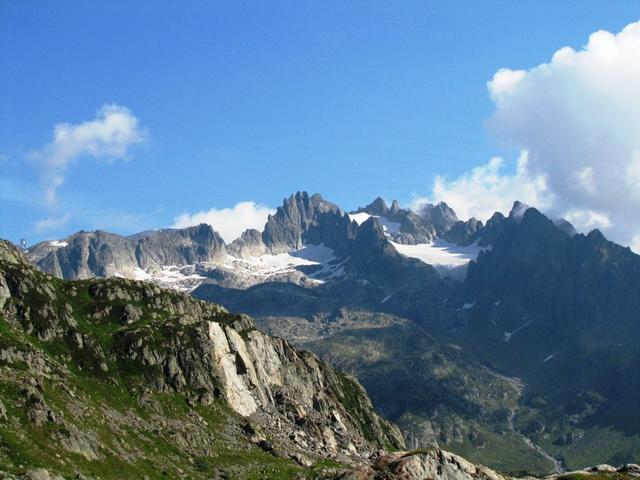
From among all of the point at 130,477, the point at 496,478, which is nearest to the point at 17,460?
the point at 130,477

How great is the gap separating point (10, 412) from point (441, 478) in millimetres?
76983

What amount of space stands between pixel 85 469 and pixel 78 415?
24698 mm

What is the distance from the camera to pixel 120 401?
631 feet

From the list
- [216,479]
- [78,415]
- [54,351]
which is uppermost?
[54,351]

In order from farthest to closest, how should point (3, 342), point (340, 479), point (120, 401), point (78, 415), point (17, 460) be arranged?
1. point (120, 401)
2. point (3, 342)
3. point (78, 415)
4. point (17, 460)
5. point (340, 479)

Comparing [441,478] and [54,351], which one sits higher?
[54,351]

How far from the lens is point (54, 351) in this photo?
198250 millimetres

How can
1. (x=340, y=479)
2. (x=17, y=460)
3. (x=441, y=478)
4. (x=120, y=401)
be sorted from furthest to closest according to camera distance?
1. (x=120, y=401)
2. (x=17, y=460)
3. (x=441, y=478)
4. (x=340, y=479)

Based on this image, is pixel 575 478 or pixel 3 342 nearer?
pixel 575 478

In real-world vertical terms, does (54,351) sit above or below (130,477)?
above

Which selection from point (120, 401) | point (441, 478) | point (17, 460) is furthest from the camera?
point (120, 401)

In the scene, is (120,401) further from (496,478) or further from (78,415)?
(496,478)

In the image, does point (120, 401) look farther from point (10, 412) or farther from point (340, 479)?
point (340, 479)

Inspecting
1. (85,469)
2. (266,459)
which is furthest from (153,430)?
(85,469)
